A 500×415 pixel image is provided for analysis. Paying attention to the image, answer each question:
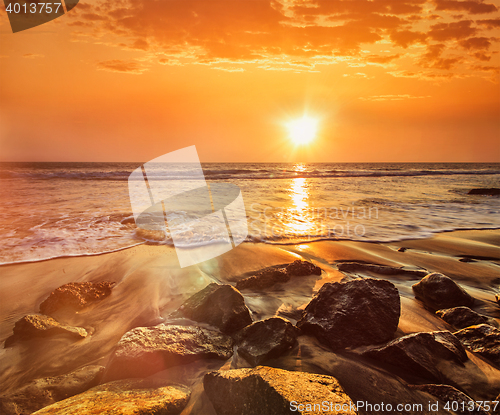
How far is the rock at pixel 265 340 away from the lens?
2.09m

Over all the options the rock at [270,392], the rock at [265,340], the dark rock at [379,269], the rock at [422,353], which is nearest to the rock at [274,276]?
the dark rock at [379,269]

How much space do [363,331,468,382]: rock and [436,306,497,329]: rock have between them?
0.66 m

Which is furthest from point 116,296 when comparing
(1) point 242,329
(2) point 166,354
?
(1) point 242,329

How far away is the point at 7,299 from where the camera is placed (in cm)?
318

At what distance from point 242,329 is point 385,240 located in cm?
462

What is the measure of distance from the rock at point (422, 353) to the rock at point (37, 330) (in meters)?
2.67

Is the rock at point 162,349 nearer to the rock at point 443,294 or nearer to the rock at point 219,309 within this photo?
the rock at point 219,309

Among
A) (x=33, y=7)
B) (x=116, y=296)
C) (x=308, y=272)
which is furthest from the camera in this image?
(x=33, y=7)

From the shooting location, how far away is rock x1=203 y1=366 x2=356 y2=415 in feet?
4.82

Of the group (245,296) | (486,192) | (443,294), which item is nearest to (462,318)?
(443,294)

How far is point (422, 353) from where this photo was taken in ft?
6.57

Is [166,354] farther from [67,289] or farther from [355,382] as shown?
[67,289]

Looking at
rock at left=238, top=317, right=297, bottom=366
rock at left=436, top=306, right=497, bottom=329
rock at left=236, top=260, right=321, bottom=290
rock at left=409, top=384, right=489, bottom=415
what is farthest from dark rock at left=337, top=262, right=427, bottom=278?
rock at left=409, top=384, right=489, bottom=415

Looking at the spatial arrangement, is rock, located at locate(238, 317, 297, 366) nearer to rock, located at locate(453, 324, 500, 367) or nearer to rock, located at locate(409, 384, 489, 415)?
→ rock, located at locate(409, 384, 489, 415)
